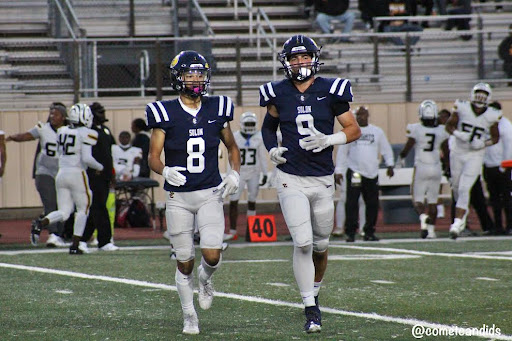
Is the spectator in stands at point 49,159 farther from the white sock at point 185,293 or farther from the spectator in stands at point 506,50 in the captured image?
the spectator in stands at point 506,50

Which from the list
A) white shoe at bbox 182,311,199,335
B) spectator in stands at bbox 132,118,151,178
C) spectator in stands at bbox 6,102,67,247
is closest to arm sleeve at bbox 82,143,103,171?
spectator in stands at bbox 6,102,67,247

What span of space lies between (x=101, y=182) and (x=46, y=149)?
4.19ft

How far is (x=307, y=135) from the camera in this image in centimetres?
674

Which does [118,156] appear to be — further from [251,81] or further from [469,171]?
[469,171]

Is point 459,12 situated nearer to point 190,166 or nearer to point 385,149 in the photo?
point 385,149

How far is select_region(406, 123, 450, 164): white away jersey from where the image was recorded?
546 inches

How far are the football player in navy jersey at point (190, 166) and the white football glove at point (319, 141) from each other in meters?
0.48

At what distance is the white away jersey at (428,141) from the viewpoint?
45.5 ft

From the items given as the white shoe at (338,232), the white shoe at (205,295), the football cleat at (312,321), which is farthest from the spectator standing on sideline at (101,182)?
the football cleat at (312,321)

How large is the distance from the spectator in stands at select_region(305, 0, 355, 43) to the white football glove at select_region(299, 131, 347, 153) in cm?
1349

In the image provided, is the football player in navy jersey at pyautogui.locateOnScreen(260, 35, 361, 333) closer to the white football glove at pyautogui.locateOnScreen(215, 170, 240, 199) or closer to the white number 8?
the white football glove at pyautogui.locateOnScreen(215, 170, 240, 199)

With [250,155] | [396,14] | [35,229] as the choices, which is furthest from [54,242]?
A: [396,14]

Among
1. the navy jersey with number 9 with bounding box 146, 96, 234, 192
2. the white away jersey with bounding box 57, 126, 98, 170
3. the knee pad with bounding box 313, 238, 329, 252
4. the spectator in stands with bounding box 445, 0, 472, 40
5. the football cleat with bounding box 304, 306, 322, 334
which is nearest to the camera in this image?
the football cleat with bounding box 304, 306, 322, 334

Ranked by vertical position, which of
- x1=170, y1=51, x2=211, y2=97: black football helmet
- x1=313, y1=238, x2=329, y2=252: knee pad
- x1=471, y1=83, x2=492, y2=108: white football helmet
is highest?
x1=471, y1=83, x2=492, y2=108: white football helmet
